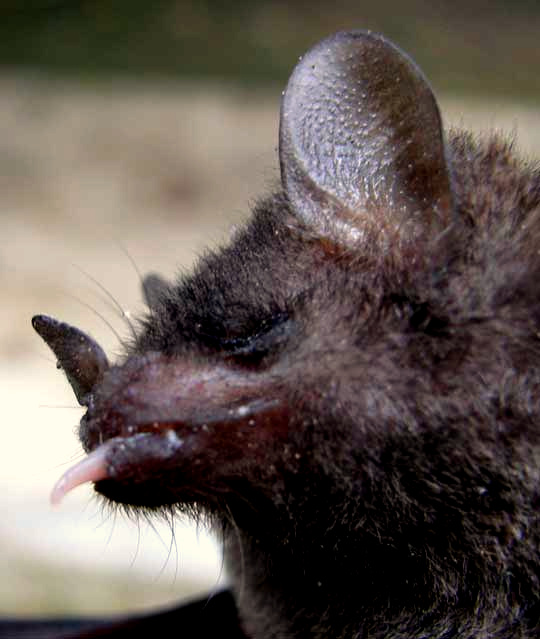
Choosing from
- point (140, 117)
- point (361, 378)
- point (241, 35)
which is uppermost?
point (241, 35)

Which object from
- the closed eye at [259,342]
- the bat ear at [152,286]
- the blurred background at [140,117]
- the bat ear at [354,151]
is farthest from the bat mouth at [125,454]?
the blurred background at [140,117]

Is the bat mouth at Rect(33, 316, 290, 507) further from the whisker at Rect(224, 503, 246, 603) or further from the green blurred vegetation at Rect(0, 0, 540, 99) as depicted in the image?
the green blurred vegetation at Rect(0, 0, 540, 99)

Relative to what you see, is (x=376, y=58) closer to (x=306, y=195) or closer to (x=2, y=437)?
(x=306, y=195)

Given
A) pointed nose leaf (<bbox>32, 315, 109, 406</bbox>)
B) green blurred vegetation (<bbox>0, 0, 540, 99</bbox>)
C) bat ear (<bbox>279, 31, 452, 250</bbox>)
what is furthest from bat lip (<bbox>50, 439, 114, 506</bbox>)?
green blurred vegetation (<bbox>0, 0, 540, 99</bbox>)

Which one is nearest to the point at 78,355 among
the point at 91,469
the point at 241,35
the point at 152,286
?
the point at 91,469

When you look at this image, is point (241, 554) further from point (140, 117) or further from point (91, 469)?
point (140, 117)

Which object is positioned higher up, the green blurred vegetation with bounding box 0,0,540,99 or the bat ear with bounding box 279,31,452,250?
the green blurred vegetation with bounding box 0,0,540,99
